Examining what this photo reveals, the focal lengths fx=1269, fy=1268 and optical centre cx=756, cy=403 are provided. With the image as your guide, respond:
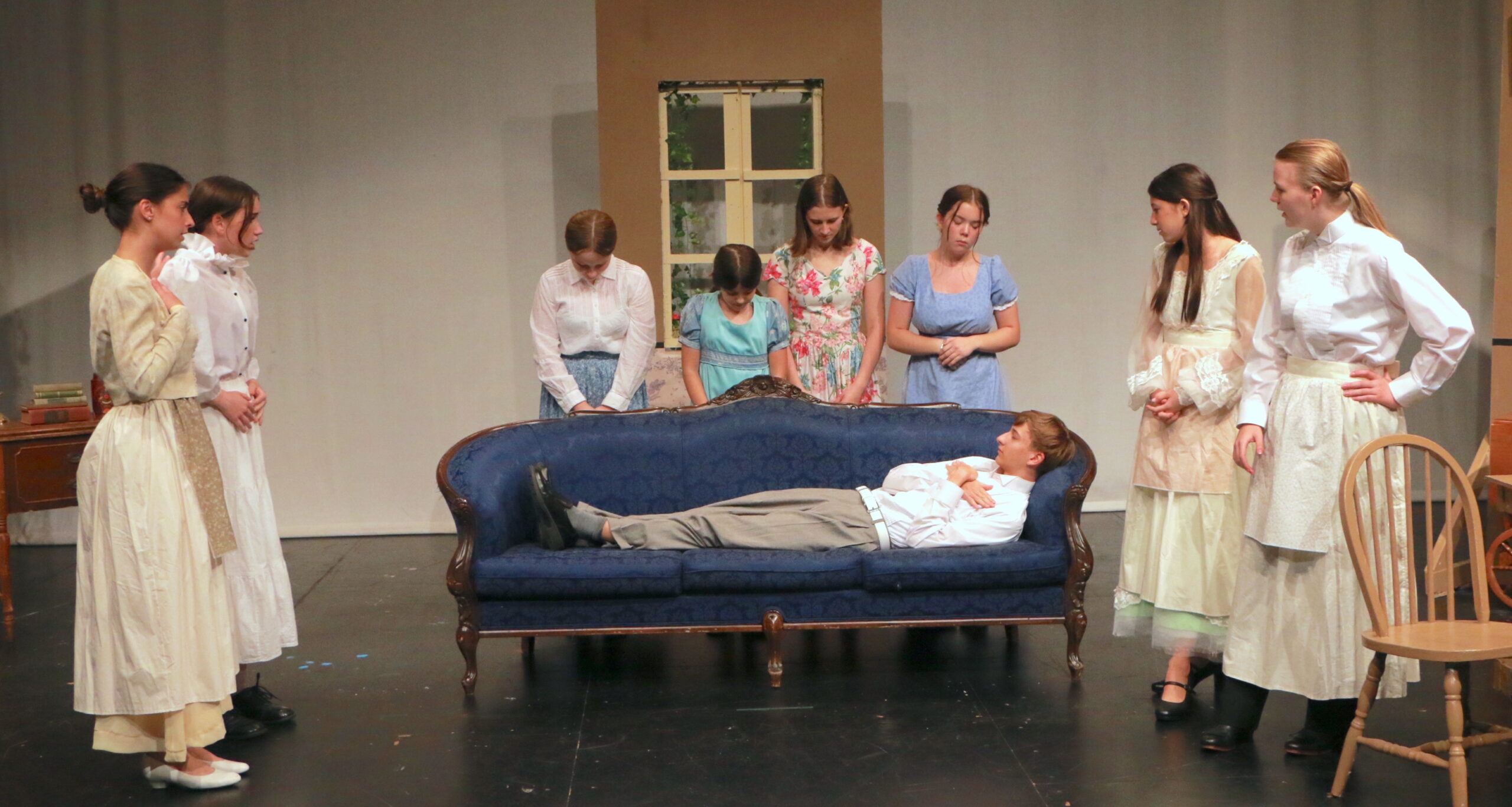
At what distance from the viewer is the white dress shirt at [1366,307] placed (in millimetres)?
2889

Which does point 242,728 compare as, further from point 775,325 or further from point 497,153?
point 497,153

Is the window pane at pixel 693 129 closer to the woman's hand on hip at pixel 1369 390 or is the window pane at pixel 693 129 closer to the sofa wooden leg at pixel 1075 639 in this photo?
the sofa wooden leg at pixel 1075 639

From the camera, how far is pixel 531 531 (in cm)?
433

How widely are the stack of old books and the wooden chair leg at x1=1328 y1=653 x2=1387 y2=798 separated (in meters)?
5.17

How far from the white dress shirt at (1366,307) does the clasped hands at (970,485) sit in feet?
4.00

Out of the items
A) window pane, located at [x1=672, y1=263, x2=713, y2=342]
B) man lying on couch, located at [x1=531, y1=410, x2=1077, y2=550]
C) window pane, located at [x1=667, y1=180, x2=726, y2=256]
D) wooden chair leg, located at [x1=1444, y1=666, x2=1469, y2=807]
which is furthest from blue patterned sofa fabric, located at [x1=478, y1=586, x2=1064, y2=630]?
window pane, located at [x1=667, y1=180, x2=726, y2=256]

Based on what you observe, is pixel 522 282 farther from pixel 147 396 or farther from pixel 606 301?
pixel 147 396

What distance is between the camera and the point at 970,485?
415 centimetres

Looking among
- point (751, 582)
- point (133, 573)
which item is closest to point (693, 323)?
point (751, 582)

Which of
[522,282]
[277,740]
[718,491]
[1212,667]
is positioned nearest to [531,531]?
[718,491]

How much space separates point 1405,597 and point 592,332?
9.48 feet

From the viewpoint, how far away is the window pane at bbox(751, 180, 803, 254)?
6.36 meters

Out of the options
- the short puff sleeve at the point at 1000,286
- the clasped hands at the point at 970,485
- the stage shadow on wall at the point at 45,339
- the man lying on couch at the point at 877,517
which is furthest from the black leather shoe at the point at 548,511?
the stage shadow on wall at the point at 45,339

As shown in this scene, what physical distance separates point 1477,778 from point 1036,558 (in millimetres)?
1307
